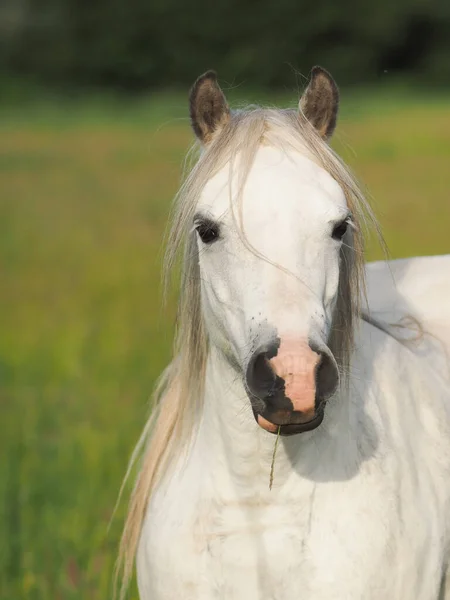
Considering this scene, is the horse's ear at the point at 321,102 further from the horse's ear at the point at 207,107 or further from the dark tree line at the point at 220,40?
the dark tree line at the point at 220,40

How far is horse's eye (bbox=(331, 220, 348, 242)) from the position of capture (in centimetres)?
284

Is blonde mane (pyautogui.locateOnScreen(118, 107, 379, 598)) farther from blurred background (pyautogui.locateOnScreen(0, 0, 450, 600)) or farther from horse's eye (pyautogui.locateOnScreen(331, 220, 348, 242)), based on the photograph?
blurred background (pyautogui.locateOnScreen(0, 0, 450, 600))

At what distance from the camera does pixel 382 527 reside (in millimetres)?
2910

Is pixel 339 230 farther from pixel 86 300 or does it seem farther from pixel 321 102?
pixel 86 300

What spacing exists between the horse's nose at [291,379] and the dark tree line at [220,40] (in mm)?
43334

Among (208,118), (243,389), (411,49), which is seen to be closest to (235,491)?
(243,389)

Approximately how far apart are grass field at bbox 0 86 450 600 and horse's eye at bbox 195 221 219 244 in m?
0.56

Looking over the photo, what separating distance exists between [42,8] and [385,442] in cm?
5457

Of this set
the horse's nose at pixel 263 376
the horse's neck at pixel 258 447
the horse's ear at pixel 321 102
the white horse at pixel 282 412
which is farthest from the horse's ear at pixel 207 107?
the horse's nose at pixel 263 376

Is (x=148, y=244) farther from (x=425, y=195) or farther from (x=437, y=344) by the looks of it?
(x=437, y=344)

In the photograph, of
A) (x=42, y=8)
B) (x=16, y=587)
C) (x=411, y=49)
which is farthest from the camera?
(x=42, y=8)

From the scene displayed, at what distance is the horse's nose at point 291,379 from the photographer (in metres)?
2.48

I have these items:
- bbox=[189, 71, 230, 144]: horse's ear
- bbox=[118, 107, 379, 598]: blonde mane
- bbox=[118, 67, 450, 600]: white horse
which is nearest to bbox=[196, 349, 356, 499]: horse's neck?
bbox=[118, 67, 450, 600]: white horse

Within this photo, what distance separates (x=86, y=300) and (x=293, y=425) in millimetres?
9185
